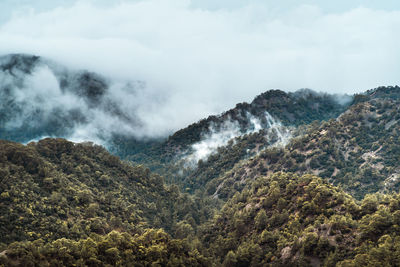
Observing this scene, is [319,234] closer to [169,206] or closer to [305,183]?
[305,183]

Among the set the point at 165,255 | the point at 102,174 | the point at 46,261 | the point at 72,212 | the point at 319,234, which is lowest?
the point at 319,234

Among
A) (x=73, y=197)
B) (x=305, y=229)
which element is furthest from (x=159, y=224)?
(x=305, y=229)

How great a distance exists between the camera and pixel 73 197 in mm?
124750

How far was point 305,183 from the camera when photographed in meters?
128

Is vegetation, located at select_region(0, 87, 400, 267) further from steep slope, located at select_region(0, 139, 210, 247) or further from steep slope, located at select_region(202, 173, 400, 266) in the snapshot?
steep slope, located at select_region(0, 139, 210, 247)

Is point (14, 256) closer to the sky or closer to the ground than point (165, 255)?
closer to the sky

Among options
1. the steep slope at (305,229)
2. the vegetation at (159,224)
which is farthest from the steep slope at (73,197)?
the steep slope at (305,229)

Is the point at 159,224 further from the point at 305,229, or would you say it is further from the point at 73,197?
the point at 305,229

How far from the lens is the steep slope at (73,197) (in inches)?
3949

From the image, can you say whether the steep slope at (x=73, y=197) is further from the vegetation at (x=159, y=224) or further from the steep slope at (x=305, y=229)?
the steep slope at (x=305, y=229)

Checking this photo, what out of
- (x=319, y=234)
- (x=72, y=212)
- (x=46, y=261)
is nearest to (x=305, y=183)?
(x=319, y=234)

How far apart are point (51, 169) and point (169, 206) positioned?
229 feet

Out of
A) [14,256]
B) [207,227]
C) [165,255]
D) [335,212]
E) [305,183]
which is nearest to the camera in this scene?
[14,256]

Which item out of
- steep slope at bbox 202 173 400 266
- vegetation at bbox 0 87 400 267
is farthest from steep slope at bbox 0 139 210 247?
steep slope at bbox 202 173 400 266
